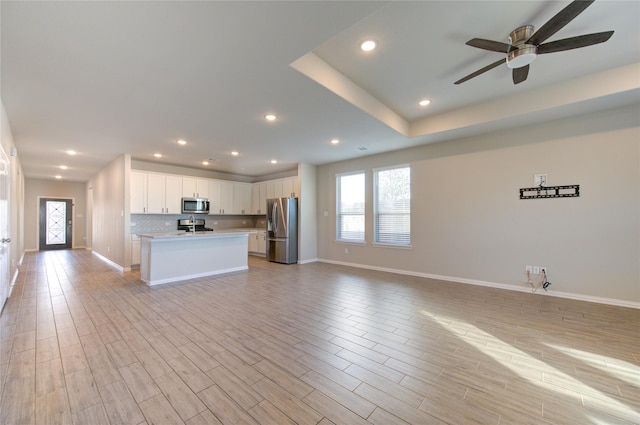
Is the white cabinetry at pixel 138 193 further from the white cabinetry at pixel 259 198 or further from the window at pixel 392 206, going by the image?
the window at pixel 392 206

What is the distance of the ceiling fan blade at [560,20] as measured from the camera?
1.73 m

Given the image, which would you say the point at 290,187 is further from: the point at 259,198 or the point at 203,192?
the point at 203,192

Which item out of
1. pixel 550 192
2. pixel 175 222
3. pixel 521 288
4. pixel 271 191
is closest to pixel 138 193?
pixel 175 222

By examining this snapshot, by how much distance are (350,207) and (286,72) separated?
14.2 ft

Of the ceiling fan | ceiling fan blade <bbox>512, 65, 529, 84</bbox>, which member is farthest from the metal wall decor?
the ceiling fan

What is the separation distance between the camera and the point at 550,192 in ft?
13.1

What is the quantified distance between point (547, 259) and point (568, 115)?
7.13 feet

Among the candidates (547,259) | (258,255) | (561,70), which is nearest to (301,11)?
(561,70)

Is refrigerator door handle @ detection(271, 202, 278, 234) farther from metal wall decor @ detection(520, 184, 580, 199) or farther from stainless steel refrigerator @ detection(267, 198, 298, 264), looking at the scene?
metal wall decor @ detection(520, 184, 580, 199)

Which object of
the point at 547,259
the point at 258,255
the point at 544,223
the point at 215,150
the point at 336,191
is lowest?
the point at 258,255

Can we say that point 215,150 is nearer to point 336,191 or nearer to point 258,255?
point 336,191

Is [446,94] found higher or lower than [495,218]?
higher

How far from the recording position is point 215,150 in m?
5.52

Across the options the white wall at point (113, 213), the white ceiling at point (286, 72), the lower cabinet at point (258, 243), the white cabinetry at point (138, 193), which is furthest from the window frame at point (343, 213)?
the white wall at point (113, 213)
